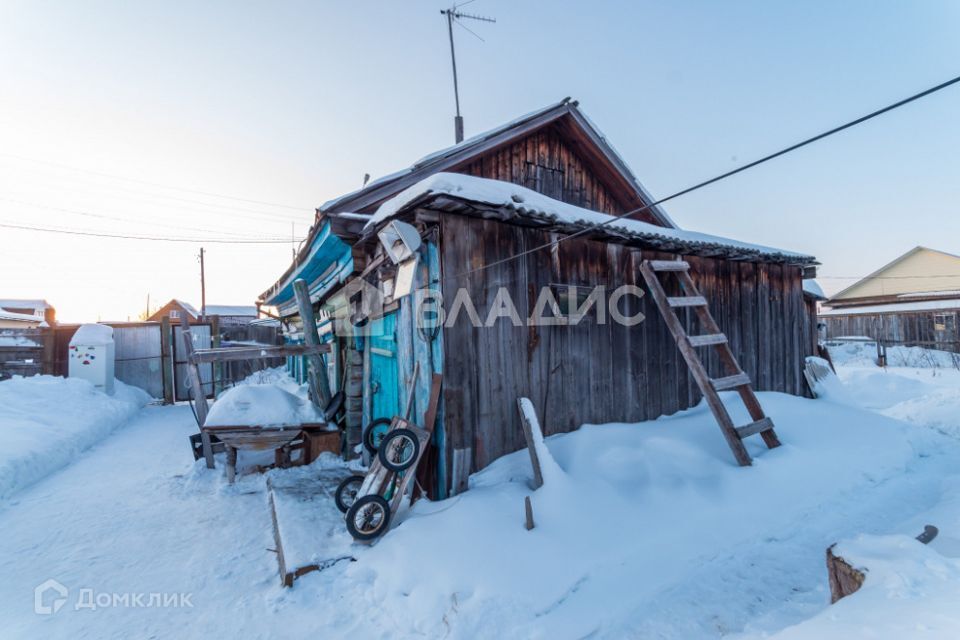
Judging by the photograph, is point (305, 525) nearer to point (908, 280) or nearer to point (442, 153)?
point (442, 153)

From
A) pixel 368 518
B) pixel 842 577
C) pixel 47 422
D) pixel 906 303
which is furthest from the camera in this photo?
pixel 906 303

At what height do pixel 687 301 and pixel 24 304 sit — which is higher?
pixel 24 304

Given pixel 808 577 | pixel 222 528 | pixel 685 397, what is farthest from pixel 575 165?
pixel 222 528

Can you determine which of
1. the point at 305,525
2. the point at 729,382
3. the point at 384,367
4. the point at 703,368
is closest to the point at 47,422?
the point at 384,367

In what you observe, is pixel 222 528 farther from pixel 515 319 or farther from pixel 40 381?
pixel 40 381

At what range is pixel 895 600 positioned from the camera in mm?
1801

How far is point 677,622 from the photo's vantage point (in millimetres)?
2758

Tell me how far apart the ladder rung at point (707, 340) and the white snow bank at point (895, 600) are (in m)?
2.93

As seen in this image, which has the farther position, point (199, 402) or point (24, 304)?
point (24, 304)

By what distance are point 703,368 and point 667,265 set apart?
4.65 feet

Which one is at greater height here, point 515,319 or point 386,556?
point 515,319

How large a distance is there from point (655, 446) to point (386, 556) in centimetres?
297

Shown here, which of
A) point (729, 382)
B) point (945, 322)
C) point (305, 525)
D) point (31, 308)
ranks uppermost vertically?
point (31, 308)

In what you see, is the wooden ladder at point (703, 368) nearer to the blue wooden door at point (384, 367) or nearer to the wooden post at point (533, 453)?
the wooden post at point (533, 453)
